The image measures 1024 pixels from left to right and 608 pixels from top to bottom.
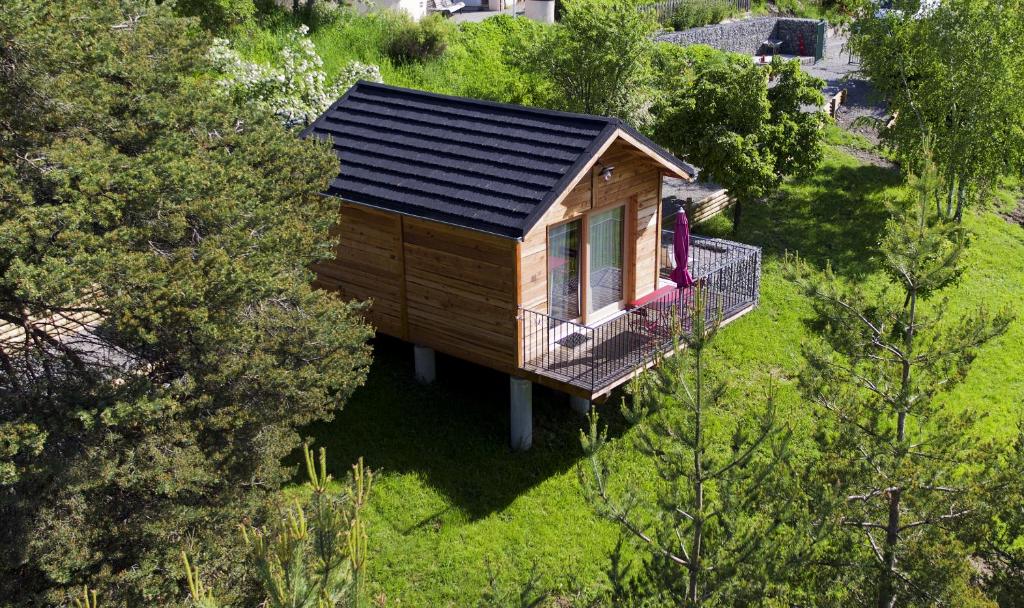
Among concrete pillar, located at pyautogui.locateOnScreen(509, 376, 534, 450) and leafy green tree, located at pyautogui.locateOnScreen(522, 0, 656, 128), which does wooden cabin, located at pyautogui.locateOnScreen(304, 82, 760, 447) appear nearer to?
concrete pillar, located at pyautogui.locateOnScreen(509, 376, 534, 450)

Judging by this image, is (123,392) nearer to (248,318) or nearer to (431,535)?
(248,318)

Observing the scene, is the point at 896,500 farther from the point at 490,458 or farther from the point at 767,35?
the point at 767,35

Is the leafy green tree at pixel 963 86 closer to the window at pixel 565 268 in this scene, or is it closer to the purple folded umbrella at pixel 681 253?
the purple folded umbrella at pixel 681 253

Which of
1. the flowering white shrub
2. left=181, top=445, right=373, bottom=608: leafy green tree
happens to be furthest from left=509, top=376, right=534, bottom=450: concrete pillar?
the flowering white shrub

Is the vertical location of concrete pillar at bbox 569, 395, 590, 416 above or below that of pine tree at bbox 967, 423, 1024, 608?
below

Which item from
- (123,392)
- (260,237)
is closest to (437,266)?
(260,237)

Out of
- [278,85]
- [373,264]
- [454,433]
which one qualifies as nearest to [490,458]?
[454,433]
